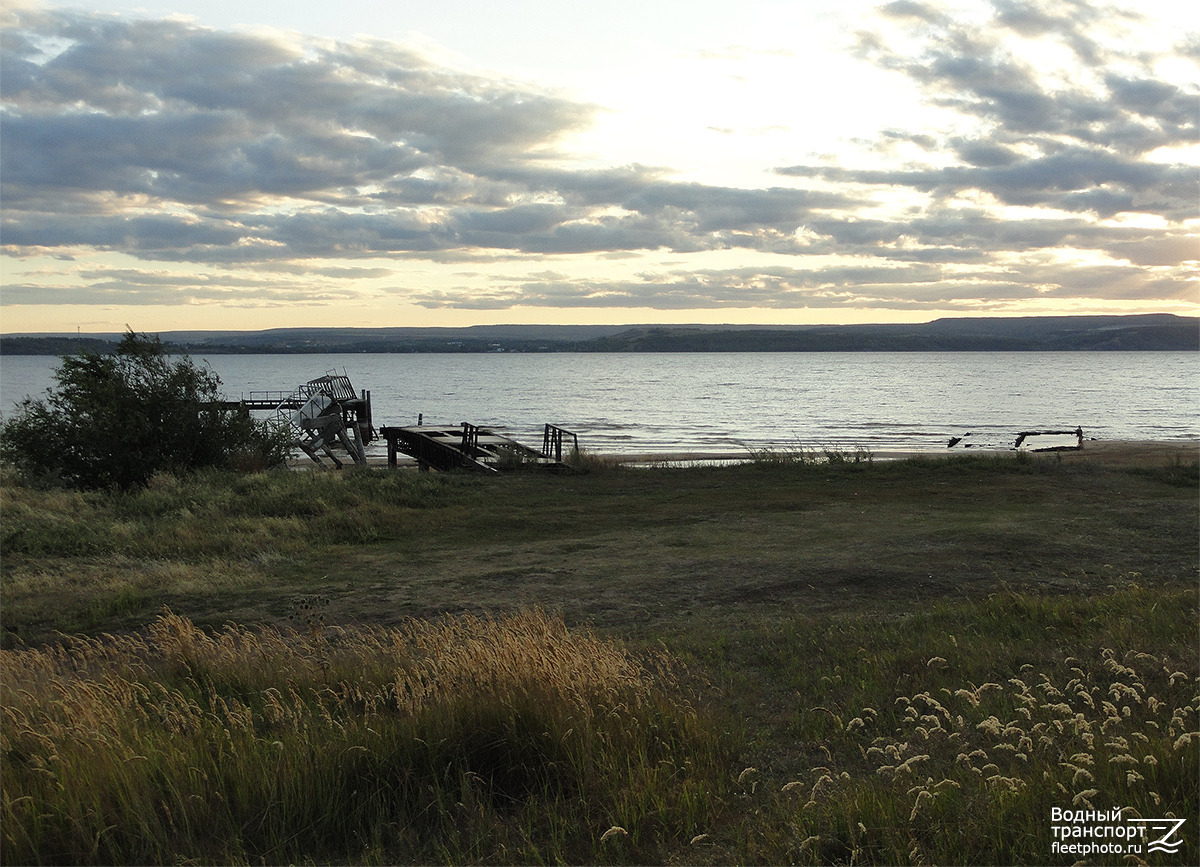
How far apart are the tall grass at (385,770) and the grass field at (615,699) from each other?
2 centimetres

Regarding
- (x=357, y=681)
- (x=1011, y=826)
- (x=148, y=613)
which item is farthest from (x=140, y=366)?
(x=1011, y=826)

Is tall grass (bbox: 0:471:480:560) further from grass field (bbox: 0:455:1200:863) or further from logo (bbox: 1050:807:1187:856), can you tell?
logo (bbox: 1050:807:1187:856)

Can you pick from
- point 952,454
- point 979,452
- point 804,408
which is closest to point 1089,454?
point 979,452

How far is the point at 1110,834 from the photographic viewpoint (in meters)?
3.53

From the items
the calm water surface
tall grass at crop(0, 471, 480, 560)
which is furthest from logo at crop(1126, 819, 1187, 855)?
the calm water surface

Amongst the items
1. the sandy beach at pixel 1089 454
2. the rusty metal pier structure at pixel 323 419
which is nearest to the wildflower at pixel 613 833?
the sandy beach at pixel 1089 454

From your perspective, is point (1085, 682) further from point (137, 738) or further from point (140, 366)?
point (140, 366)

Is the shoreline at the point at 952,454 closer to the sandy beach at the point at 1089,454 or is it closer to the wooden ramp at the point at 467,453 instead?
the sandy beach at the point at 1089,454

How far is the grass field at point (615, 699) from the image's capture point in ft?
13.2

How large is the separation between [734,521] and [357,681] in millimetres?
12616

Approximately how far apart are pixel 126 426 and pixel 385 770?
2231 centimetres

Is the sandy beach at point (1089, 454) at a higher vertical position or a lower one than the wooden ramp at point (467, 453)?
lower

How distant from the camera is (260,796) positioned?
14.2 ft

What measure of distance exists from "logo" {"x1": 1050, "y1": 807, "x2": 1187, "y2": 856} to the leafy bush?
24331mm
